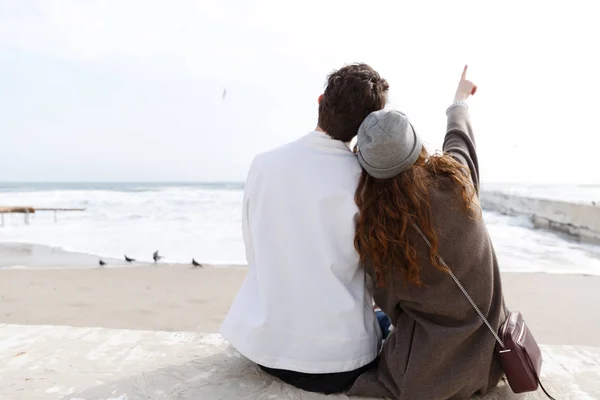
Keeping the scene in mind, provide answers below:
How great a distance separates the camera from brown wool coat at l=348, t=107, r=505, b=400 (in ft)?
5.24

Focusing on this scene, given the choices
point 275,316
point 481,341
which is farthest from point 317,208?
point 481,341

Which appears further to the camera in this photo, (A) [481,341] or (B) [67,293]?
(B) [67,293]

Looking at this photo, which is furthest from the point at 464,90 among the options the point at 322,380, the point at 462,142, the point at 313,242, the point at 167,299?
the point at 167,299

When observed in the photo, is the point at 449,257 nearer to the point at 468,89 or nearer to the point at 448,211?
the point at 448,211

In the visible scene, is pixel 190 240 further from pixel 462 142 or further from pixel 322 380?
pixel 462 142

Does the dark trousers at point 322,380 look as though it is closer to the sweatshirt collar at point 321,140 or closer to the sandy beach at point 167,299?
the sweatshirt collar at point 321,140

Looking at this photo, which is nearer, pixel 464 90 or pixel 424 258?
pixel 424 258

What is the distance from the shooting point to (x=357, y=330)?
1.74m

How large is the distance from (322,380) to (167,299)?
353 cm

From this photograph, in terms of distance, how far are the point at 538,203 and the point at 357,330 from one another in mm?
15276

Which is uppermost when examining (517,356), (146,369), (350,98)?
(350,98)

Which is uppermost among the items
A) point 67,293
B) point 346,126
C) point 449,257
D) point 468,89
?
point 468,89

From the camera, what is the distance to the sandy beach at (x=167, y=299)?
13.8ft

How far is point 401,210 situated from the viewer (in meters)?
1.55
